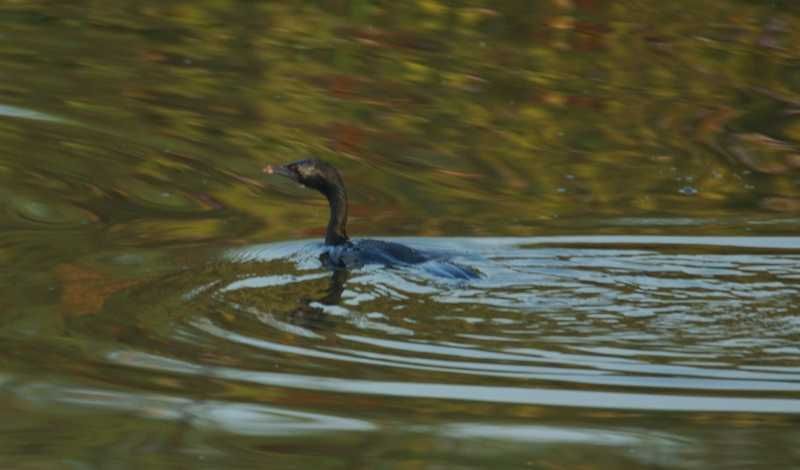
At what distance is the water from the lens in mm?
6844

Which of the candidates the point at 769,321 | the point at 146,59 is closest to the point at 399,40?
the point at 146,59

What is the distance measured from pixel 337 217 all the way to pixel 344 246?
0.48 m

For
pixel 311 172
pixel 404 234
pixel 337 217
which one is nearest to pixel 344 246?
pixel 337 217

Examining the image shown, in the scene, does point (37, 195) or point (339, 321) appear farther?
point (37, 195)

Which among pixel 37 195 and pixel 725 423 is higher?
pixel 725 423

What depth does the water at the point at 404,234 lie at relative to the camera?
684 centimetres

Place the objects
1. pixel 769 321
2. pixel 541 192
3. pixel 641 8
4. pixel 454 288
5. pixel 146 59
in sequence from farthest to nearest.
A: 1. pixel 641 8
2. pixel 146 59
3. pixel 541 192
4. pixel 454 288
5. pixel 769 321

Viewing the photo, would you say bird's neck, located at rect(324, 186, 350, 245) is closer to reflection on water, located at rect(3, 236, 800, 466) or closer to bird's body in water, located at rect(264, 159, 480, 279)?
bird's body in water, located at rect(264, 159, 480, 279)

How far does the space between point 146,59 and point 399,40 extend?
199 cm

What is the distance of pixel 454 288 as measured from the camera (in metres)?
9.10

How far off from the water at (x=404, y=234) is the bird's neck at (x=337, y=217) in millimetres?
155

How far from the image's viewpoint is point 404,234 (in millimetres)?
10734

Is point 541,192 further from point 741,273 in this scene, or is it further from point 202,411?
point 202,411

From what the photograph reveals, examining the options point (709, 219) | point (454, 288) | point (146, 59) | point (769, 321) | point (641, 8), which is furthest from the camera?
point (641, 8)
